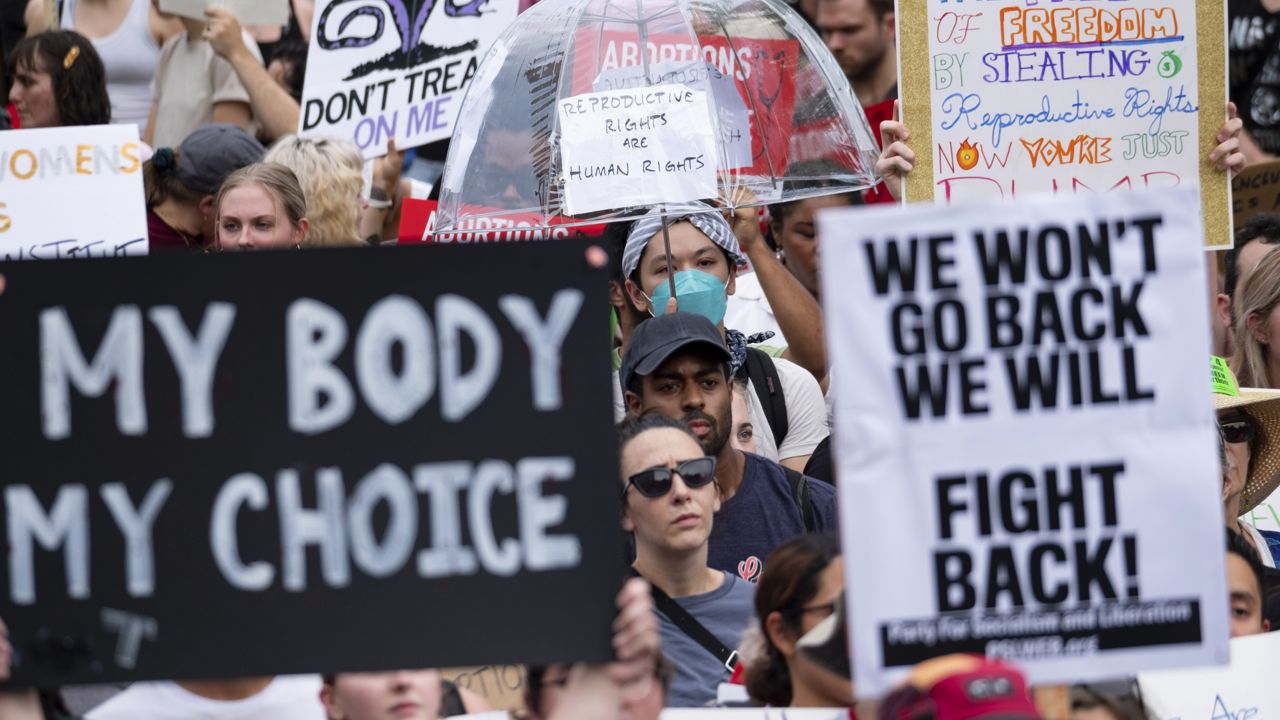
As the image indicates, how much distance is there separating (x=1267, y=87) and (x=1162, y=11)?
2946 millimetres

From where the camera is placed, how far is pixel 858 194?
25.1ft

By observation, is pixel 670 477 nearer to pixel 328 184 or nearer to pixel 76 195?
pixel 328 184

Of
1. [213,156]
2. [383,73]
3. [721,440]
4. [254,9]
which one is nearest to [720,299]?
[721,440]

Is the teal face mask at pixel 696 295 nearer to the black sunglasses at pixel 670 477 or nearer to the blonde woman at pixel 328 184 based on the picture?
the blonde woman at pixel 328 184

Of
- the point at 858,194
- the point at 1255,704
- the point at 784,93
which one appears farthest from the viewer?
the point at 858,194

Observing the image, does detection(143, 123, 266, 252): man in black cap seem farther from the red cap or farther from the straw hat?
the red cap

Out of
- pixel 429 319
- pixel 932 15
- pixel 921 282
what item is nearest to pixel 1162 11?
pixel 932 15

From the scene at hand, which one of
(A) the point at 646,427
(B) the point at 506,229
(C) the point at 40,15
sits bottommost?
(A) the point at 646,427

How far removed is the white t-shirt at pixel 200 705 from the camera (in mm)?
3715

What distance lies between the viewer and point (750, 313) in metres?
7.14

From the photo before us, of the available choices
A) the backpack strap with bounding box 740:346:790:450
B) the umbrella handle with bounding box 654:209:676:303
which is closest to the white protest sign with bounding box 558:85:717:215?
the umbrella handle with bounding box 654:209:676:303

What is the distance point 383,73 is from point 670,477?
10.9 ft

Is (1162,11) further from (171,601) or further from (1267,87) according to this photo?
(171,601)

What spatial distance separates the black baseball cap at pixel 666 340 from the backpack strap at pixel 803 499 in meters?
0.46
